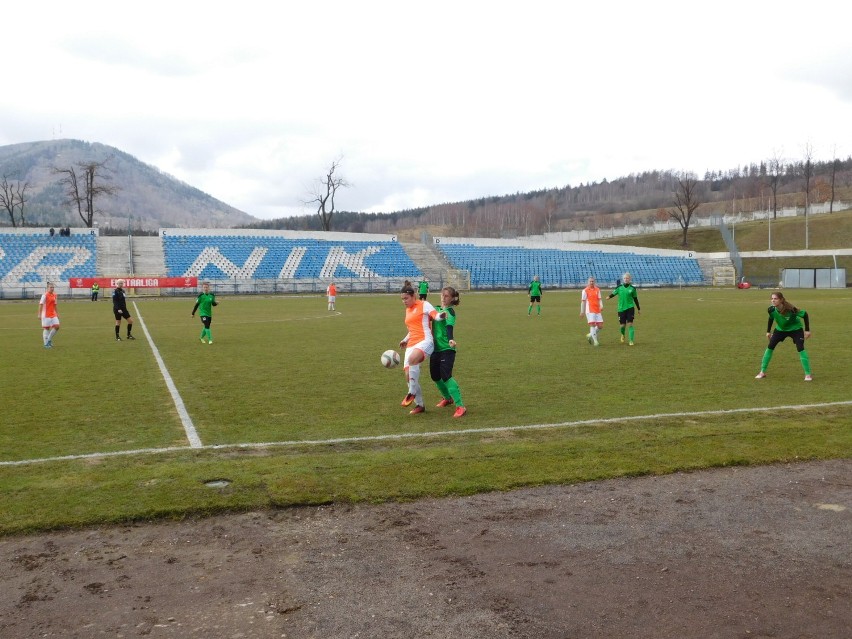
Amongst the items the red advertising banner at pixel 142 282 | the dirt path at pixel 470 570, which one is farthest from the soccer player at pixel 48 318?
the red advertising banner at pixel 142 282

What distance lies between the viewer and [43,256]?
6612cm

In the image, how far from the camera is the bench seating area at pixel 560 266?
7425cm

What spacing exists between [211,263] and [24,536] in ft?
217

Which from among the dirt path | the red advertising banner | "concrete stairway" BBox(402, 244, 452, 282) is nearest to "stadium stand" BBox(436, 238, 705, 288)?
"concrete stairway" BBox(402, 244, 452, 282)

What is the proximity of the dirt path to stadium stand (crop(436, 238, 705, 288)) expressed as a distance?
65.5 metres

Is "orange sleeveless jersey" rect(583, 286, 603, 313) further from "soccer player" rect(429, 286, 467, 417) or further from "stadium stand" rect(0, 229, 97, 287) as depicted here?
"stadium stand" rect(0, 229, 97, 287)

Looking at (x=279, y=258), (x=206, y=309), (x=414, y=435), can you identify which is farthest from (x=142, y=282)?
(x=414, y=435)

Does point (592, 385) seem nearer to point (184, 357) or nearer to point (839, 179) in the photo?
point (184, 357)

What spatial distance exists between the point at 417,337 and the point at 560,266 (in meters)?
68.9

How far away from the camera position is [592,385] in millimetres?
13008

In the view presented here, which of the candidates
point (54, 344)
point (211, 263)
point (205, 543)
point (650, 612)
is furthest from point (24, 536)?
point (211, 263)

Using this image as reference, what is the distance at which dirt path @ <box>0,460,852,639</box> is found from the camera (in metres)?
4.48

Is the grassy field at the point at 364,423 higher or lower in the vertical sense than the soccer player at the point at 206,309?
lower

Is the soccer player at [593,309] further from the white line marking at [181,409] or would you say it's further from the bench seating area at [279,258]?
the bench seating area at [279,258]
